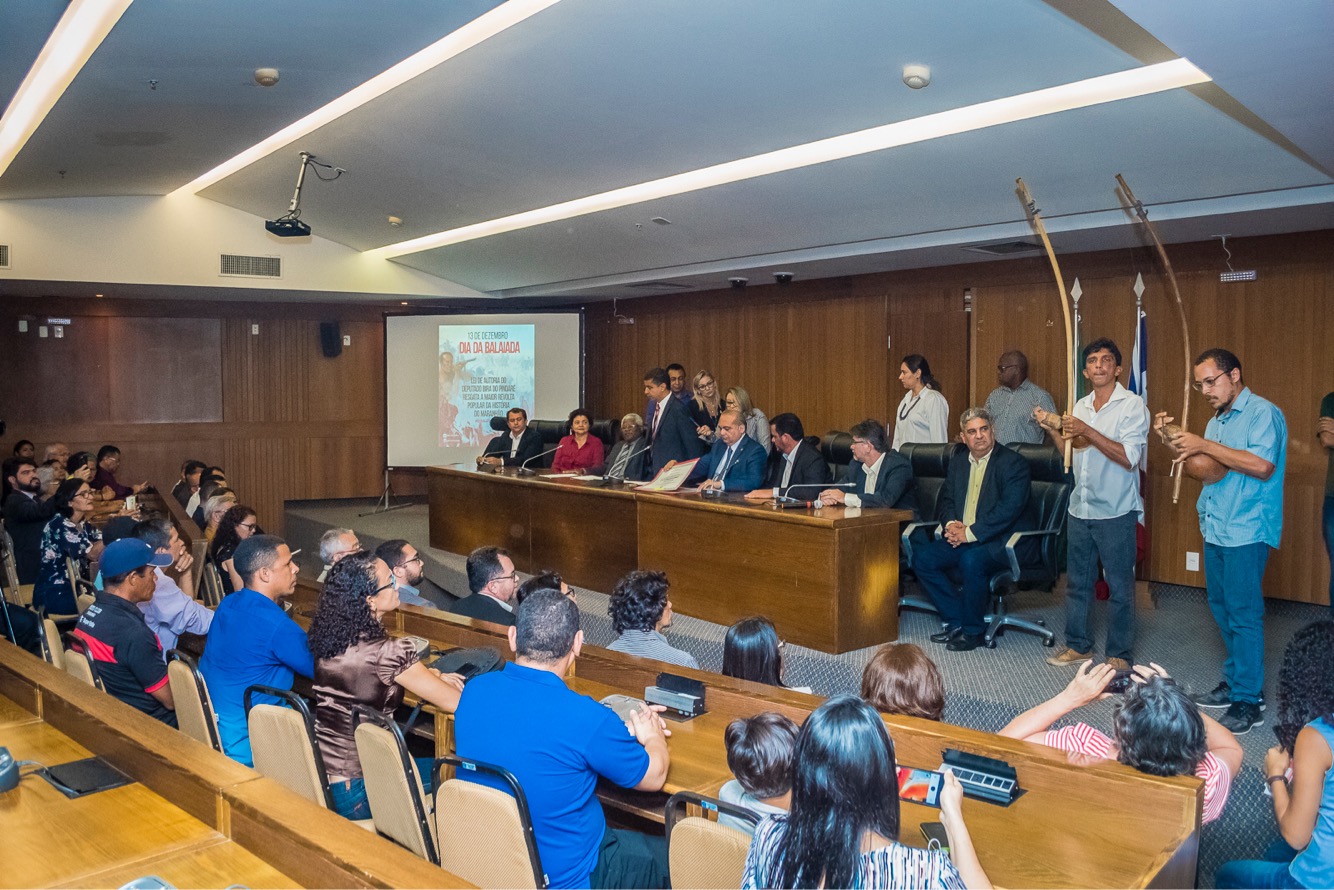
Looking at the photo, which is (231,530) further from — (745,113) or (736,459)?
(745,113)

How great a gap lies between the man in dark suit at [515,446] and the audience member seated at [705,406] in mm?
1283

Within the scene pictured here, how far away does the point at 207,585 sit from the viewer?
19.2 feet

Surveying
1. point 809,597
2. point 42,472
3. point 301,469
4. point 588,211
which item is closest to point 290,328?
point 301,469

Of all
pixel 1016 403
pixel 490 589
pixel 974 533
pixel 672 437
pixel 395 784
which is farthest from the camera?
pixel 672 437

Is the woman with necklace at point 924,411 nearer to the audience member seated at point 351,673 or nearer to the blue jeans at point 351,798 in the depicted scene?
the audience member seated at point 351,673

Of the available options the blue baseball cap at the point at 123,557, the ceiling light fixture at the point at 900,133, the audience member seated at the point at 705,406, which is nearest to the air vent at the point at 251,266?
the ceiling light fixture at the point at 900,133

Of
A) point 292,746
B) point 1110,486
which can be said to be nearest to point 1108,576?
point 1110,486

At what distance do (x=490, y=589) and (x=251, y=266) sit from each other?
651 centimetres

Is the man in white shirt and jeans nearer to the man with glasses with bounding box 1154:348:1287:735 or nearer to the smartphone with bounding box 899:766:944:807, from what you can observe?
the man with glasses with bounding box 1154:348:1287:735

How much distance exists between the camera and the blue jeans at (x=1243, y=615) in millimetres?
3709

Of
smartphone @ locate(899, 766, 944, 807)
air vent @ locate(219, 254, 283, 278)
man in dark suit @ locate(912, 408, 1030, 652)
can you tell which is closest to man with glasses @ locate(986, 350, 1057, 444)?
man in dark suit @ locate(912, 408, 1030, 652)

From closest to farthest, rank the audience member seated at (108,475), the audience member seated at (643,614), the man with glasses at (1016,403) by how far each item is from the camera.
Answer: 1. the audience member seated at (643,614)
2. the man with glasses at (1016,403)
3. the audience member seated at (108,475)

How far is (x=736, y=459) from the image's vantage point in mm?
5906

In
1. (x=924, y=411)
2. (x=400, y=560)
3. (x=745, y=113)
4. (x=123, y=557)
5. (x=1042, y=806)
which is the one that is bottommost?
(x=1042, y=806)
